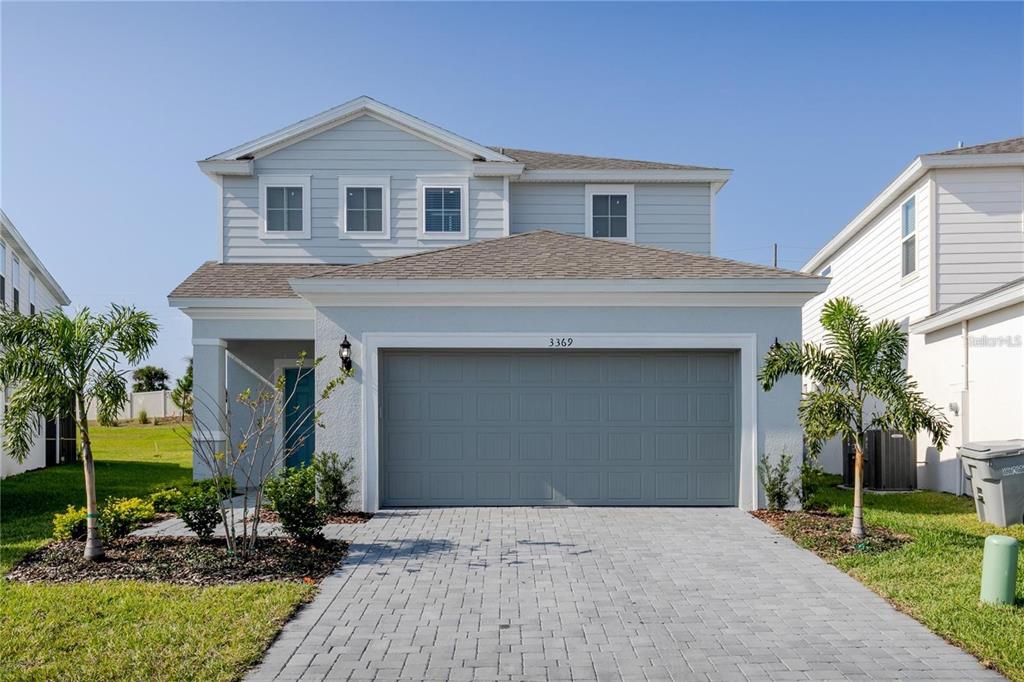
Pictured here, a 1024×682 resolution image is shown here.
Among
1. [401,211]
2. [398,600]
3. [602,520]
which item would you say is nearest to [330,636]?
[398,600]

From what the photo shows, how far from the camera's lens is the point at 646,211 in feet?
53.1

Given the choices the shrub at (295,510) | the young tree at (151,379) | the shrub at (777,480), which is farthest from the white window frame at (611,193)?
the young tree at (151,379)

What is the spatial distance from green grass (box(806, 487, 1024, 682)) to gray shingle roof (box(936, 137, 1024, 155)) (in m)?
6.70

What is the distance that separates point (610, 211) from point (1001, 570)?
1119cm

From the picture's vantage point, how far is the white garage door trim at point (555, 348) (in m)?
11.0

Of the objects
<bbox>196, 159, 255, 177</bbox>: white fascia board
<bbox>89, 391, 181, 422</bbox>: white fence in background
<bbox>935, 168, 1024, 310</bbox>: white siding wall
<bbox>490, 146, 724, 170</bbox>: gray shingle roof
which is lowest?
<bbox>89, 391, 181, 422</bbox>: white fence in background

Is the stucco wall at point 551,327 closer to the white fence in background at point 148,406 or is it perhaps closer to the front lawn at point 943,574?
the front lawn at point 943,574

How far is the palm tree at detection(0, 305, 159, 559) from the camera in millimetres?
7848

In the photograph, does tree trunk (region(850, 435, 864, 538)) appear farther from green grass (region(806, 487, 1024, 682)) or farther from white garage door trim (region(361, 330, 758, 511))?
white garage door trim (region(361, 330, 758, 511))

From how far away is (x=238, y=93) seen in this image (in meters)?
12.6

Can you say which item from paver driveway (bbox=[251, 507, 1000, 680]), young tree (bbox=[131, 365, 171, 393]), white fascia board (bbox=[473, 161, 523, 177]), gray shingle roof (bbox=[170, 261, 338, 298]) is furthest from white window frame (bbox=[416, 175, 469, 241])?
young tree (bbox=[131, 365, 171, 393])

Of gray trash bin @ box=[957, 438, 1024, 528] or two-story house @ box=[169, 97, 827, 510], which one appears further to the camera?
two-story house @ box=[169, 97, 827, 510]

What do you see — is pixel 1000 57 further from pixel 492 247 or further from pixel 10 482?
pixel 10 482

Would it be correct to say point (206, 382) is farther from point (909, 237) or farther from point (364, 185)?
point (909, 237)
